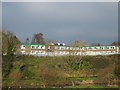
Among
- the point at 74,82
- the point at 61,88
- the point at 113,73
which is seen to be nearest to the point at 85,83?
the point at 74,82

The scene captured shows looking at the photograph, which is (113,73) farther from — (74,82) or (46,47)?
(46,47)

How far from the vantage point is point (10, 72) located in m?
16.0

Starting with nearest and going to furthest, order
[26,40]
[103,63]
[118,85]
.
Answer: [118,85], [103,63], [26,40]

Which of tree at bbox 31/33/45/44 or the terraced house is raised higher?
tree at bbox 31/33/45/44

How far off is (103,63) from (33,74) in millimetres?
11290

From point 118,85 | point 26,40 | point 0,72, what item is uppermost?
point 26,40

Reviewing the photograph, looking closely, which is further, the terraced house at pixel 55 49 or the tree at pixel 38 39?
the tree at pixel 38 39

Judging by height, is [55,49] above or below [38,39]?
below

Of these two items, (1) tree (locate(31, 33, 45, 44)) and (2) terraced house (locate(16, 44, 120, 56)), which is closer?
(2) terraced house (locate(16, 44, 120, 56))

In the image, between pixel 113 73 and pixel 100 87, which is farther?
pixel 113 73

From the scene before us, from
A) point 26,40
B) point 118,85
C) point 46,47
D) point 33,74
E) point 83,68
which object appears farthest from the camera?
point 26,40

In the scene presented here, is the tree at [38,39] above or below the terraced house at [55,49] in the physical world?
above

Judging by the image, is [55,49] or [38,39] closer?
[55,49]

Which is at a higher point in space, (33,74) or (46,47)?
(46,47)
